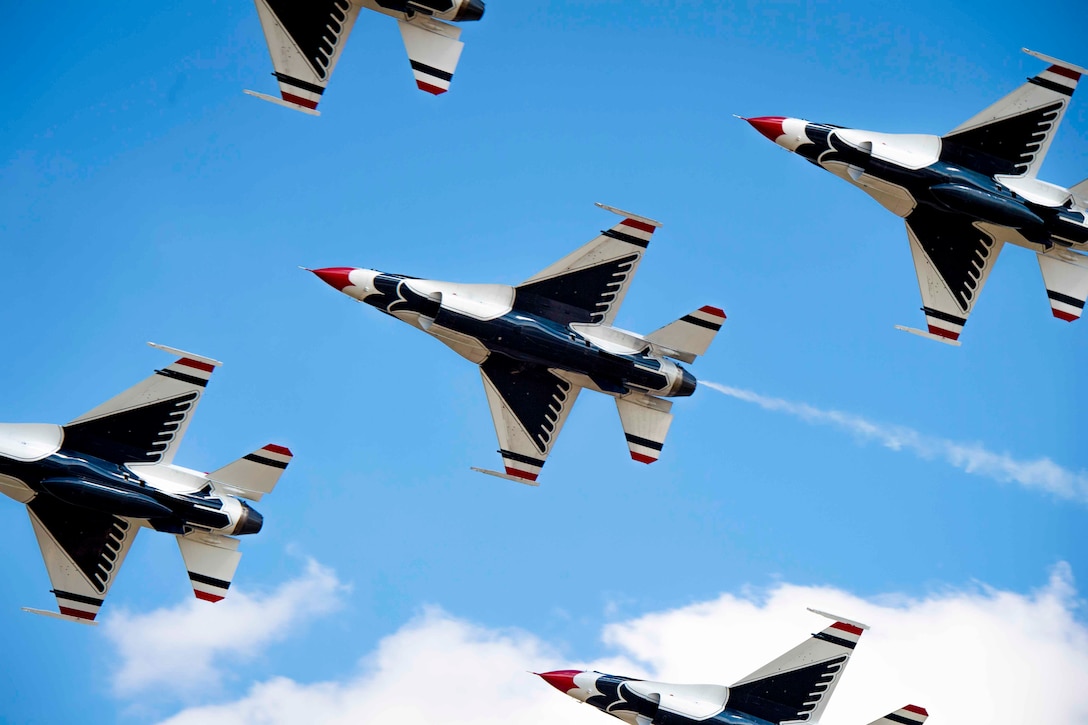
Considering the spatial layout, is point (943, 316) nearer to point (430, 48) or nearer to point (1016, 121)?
point (1016, 121)

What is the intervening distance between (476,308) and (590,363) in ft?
9.56

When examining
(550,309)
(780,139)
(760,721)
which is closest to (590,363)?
(550,309)

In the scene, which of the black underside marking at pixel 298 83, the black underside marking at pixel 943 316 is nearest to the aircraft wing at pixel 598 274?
the black underside marking at pixel 298 83

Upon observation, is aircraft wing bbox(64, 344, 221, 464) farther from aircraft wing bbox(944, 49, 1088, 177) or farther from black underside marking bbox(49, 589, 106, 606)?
aircraft wing bbox(944, 49, 1088, 177)

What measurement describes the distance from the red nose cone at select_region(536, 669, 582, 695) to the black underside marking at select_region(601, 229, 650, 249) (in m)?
10.0

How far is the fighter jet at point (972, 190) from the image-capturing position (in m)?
34.6

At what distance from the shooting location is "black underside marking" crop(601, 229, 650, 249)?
34.8m

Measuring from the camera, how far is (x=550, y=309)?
34.5 meters

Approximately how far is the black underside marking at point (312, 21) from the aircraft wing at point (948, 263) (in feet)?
47.1

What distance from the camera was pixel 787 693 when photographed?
34062 millimetres

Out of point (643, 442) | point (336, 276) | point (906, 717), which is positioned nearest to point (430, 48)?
point (336, 276)

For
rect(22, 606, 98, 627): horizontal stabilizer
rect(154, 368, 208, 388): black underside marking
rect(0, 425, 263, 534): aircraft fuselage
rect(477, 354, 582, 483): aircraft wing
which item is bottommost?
rect(22, 606, 98, 627): horizontal stabilizer

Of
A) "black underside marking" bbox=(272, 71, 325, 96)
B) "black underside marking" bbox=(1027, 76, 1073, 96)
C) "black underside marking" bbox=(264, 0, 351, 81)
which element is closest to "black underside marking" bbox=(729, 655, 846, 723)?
"black underside marking" bbox=(1027, 76, 1073, 96)

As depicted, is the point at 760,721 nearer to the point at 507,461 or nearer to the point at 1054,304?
the point at 507,461
